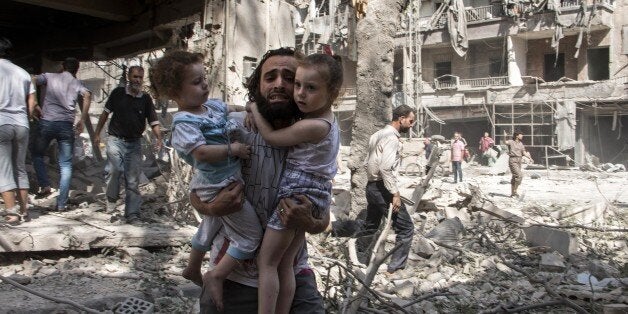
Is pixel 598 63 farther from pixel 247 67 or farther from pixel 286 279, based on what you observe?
pixel 286 279

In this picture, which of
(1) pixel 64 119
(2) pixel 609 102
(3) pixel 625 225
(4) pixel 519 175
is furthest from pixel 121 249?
(2) pixel 609 102

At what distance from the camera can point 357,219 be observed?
301 inches

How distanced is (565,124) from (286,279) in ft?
90.7

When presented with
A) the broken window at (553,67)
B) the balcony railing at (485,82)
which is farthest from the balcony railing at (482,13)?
the broken window at (553,67)

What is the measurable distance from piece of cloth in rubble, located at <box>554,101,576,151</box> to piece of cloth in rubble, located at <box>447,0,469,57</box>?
18.2ft

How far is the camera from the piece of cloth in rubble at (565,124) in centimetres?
2686

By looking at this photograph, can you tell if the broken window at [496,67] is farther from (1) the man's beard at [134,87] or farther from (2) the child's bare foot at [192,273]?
(2) the child's bare foot at [192,273]

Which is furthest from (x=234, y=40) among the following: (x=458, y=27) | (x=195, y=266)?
(x=458, y=27)

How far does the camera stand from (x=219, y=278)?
6.89 ft

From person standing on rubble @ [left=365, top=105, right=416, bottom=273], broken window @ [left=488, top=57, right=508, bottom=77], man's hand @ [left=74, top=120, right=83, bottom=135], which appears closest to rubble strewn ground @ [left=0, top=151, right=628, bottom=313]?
person standing on rubble @ [left=365, top=105, right=416, bottom=273]

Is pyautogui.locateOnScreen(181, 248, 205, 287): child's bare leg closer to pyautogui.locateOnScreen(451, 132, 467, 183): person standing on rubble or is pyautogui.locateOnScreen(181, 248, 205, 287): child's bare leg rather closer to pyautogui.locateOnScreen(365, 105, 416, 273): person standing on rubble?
pyautogui.locateOnScreen(365, 105, 416, 273): person standing on rubble

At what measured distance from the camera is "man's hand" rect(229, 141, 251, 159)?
6.64 ft

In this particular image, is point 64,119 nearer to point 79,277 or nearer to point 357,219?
point 79,277

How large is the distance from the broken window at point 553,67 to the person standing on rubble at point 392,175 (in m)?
25.4
